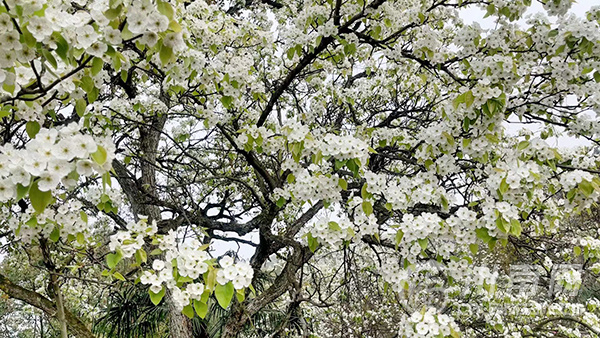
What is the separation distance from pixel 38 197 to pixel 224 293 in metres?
0.76

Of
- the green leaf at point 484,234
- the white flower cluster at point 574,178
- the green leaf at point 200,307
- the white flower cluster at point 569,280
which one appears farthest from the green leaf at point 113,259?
the white flower cluster at point 569,280

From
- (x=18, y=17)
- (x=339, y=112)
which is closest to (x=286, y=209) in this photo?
(x=339, y=112)

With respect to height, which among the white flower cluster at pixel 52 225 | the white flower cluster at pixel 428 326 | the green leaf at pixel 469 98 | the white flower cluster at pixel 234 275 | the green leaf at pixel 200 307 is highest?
the green leaf at pixel 469 98

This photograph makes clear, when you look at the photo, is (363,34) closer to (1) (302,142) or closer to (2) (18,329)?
(1) (302,142)

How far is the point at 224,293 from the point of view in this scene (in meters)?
1.66

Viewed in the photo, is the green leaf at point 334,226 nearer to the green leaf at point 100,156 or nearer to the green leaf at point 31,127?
the green leaf at point 100,156

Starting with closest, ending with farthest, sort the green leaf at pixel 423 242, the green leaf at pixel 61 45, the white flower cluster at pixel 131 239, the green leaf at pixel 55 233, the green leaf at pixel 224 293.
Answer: the green leaf at pixel 61 45
the green leaf at pixel 224 293
the white flower cluster at pixel 131 239
the green leaf at pixel 423 242
the green leaf at pixel 55 233

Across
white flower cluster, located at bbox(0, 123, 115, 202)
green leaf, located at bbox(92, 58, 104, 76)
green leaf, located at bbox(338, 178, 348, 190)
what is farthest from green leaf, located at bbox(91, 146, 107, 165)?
green leaf, located at bbox(338, 178, 348, 190)

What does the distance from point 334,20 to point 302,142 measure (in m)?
1.04

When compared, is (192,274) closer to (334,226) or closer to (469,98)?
(334,226)

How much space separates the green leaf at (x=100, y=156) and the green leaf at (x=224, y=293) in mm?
690

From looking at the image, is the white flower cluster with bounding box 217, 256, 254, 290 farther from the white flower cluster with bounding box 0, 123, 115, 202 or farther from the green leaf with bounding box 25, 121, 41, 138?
the green leaf with bounding box 25, 121, 41, 138

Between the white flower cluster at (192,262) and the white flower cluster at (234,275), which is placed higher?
the white flower cluster at (192,262)

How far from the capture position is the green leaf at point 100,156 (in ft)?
4.13
